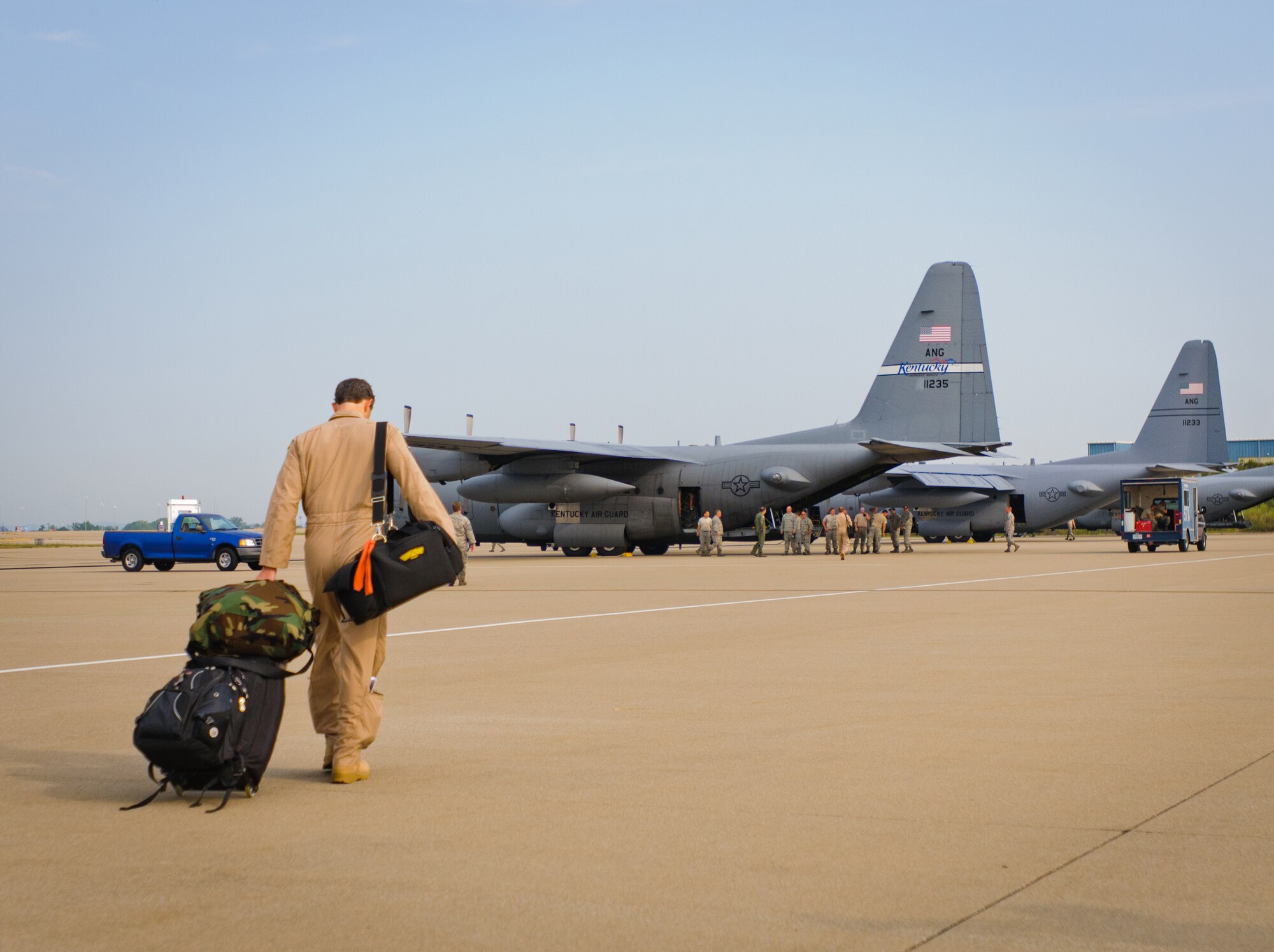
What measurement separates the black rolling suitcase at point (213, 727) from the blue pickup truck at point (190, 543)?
1094 inches

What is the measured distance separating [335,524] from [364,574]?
1.61 feet

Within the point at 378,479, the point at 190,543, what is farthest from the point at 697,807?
the point at 190,543

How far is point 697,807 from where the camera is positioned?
Answer: 514 cm

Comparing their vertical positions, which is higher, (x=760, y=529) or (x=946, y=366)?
(x=946, y=366)

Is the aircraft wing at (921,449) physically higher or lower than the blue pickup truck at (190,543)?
higher

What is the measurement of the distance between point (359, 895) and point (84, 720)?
4.31 metres

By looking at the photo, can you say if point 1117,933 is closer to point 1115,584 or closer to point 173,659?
point 173,659

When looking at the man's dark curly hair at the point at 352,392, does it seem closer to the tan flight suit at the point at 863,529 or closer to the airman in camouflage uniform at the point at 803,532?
the airman in camouflage uniform at the point at 803,532

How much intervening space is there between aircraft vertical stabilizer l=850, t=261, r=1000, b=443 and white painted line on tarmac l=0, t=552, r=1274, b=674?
754cm

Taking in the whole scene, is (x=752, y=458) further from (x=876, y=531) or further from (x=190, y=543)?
(x=190, y=543)

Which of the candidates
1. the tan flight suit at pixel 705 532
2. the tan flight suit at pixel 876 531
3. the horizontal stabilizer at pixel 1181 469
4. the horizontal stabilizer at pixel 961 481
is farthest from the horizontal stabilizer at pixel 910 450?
the horizontal stabilizer at pixel 1181 469

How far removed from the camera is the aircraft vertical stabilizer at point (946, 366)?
35031 mm

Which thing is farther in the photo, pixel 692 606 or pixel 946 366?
pixel 946 366

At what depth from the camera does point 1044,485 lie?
49156 mm
